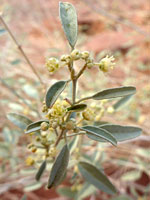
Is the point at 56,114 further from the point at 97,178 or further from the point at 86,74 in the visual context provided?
the point at 86,74

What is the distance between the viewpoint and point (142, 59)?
3914 millimetres

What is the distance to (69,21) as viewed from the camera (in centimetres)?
61

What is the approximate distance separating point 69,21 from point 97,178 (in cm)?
46

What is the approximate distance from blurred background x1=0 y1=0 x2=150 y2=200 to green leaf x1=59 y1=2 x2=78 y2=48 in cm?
26

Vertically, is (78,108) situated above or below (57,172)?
above

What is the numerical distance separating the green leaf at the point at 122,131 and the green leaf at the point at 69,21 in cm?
25

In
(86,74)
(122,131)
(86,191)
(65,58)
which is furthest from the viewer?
(86,74)

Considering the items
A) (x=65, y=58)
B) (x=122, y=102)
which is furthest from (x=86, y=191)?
(x=65, y=58)

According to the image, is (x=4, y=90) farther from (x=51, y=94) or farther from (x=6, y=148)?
(x=51, y=94)

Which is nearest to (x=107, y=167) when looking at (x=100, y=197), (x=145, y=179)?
(x=100, y=197)

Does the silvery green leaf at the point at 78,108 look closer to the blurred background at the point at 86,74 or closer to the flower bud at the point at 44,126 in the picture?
the flower bud at the point at 44,126

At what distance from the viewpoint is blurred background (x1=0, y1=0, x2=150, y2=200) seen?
1.45m

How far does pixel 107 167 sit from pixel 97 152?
83 centimetres

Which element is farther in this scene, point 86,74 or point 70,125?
point 86,74
